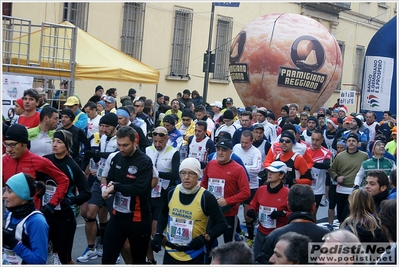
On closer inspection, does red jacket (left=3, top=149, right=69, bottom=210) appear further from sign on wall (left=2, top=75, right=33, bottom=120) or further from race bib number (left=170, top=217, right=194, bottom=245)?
sign on wall (left=2, top=75, right=33, bottom=120)

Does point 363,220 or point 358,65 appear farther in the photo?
point 358,65

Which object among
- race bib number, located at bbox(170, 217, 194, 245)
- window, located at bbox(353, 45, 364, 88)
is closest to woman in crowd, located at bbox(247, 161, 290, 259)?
race bib number, located at bbox(170, 217, 194, 245)

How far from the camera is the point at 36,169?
6.69m

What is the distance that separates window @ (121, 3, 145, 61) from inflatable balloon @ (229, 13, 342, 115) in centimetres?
440

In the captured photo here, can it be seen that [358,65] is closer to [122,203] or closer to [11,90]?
[11,90]

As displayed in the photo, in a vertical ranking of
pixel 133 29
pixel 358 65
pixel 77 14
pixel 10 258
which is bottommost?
pixel 10 258

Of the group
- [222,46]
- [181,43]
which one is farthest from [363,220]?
[222,46]

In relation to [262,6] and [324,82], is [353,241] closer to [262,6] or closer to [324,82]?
[324,82]

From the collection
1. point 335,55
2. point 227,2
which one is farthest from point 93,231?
point 335,55

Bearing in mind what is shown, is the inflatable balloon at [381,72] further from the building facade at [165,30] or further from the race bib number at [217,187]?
the race bib number at [217,187]

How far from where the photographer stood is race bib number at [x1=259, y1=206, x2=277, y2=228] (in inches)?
288

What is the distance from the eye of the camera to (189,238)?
6.36 meters

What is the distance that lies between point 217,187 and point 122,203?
1339 millimetres

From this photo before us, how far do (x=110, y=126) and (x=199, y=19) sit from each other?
19.4 meters
